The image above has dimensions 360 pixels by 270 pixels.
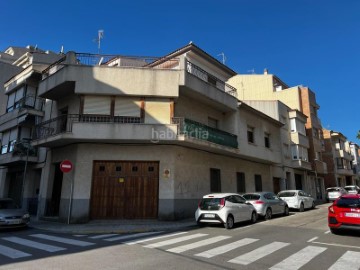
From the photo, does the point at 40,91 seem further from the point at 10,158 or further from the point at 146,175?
the point at 146,175

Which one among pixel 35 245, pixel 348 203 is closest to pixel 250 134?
pixel 348 203

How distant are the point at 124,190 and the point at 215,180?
22.2 ft

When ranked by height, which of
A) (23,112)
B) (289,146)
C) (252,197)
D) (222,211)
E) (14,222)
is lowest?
(14,222)

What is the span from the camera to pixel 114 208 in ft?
49.8

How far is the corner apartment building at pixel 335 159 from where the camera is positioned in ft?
137

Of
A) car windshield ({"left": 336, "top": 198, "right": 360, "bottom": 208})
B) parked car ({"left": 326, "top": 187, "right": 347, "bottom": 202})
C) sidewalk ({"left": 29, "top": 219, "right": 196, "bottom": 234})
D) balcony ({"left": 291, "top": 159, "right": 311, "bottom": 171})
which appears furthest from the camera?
balcony ({"left": 291, "top": 159, "right": 311, "bottom": 171})

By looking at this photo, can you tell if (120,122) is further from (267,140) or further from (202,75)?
(267,140)

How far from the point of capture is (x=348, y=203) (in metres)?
10.2

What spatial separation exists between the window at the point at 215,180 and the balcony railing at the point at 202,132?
2.12 meters

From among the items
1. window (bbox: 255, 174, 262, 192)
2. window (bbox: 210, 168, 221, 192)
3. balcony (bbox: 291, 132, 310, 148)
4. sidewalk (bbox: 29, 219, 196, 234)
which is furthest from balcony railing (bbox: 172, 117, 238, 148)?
balcony (bbox: 291, 132, 310, 148)

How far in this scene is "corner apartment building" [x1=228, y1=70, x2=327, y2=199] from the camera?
34.2m

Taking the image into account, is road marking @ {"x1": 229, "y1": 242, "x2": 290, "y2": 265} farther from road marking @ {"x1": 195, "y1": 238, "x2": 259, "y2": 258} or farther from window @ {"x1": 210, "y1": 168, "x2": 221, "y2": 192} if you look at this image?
window @ {"x1": 210, "y1": 168, "x2": 221, "y2": 192}

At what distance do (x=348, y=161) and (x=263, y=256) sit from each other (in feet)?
166

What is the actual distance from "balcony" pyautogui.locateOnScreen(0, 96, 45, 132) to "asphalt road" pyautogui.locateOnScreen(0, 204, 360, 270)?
1197cm
